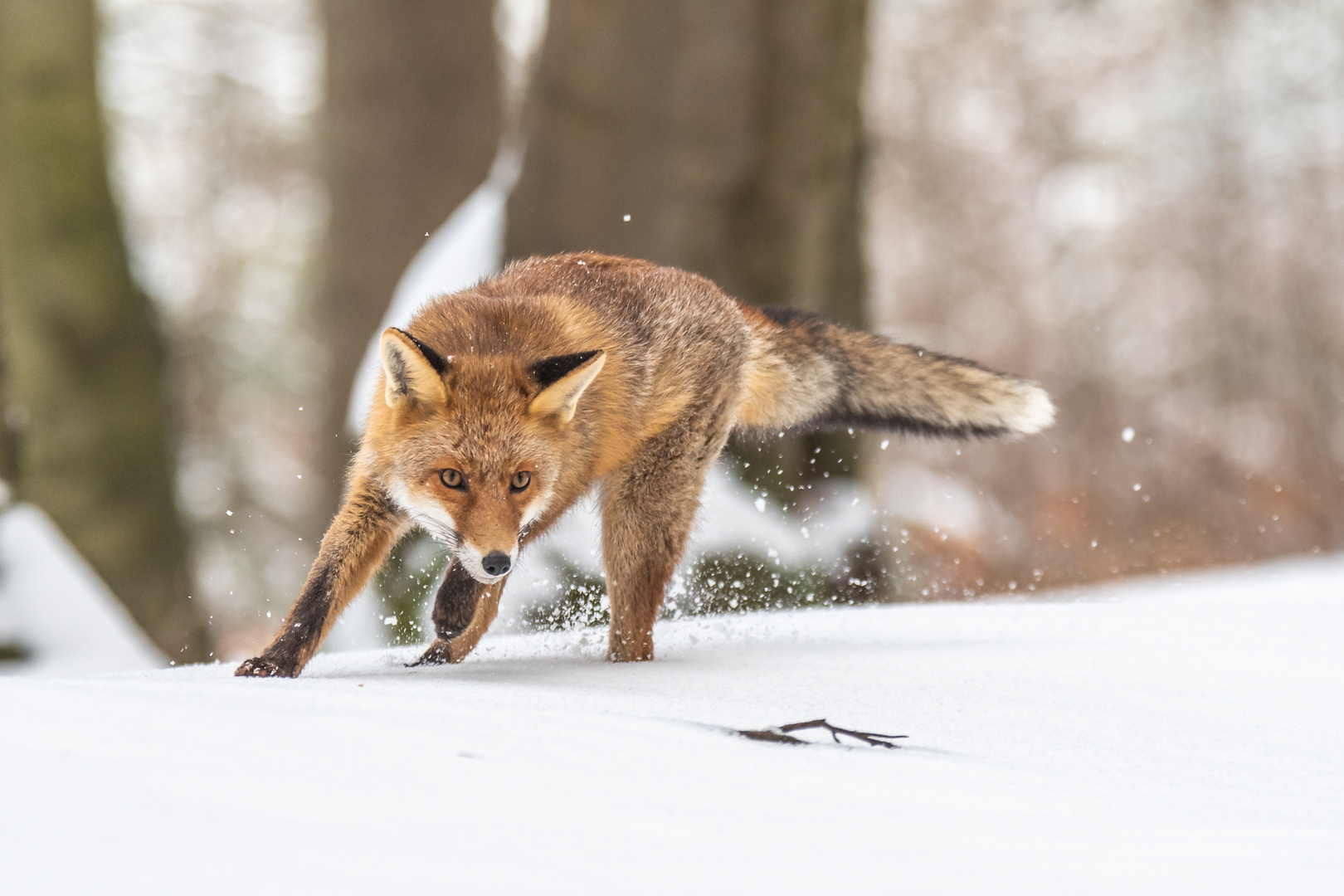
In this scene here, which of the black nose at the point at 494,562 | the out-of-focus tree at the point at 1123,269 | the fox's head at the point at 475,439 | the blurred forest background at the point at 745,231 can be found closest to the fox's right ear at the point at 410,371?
the fox's head at the point at 475,439

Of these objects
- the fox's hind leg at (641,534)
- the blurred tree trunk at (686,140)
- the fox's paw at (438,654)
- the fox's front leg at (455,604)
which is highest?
the blurred tree trunk at (686,140)

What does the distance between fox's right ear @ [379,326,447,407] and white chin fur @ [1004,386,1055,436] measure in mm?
2812

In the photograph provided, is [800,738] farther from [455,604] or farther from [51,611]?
[51,611]

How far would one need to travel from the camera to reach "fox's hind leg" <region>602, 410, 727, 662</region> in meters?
4.64

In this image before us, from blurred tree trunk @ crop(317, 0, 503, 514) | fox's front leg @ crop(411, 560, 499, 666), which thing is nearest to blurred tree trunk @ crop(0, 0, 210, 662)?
blurred tree trunk @ crop(317, 0, 503, 514)

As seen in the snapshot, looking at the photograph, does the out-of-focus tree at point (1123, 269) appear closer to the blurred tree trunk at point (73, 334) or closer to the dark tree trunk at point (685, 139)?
the dark tree trunk at point (685, 139)

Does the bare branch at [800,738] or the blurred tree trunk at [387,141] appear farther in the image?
the blurred tree trunk at [387,141]

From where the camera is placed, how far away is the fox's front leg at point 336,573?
3.85m

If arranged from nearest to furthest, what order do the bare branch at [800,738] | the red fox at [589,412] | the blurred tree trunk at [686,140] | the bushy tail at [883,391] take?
the bare branch at [800,738], the red fox at [589,412], the bushy tail at [883,391], the blurred tree trunk at [686,140]

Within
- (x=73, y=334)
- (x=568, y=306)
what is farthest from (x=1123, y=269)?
(x=568, y=306)

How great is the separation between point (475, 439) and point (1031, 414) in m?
2.81

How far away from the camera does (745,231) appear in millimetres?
8305

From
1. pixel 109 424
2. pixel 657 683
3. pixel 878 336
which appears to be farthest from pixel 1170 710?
pixel 109 424

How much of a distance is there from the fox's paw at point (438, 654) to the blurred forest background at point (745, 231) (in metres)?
3.54
